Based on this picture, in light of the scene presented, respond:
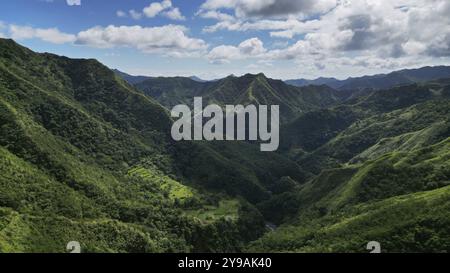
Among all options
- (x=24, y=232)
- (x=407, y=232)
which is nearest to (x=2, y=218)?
(x=24, y=232)
